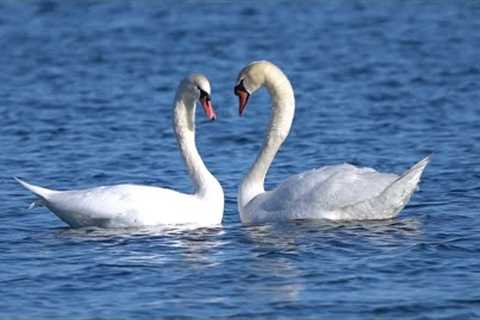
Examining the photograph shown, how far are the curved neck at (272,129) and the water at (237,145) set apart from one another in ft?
1.11

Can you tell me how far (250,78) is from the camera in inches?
534

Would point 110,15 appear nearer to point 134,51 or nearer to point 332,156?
point 134,51

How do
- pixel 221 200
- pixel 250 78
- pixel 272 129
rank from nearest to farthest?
pixel 221 200 < pixel 250 78 < pixel 272 129

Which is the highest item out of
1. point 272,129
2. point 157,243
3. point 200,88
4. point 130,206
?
point 200,88

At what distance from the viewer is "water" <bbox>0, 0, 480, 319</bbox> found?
10328mm

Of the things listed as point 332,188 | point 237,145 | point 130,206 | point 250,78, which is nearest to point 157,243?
point 130,206

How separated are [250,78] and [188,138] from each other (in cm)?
82

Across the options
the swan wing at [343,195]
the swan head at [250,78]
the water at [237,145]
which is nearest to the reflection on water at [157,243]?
the water at [237,145]

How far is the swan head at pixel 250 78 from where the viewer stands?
1354 centimetres

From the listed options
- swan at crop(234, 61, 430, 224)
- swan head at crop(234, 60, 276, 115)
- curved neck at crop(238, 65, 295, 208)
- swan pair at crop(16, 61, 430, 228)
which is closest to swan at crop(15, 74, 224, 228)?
swan pair at crop(16, 61, 430, 228)

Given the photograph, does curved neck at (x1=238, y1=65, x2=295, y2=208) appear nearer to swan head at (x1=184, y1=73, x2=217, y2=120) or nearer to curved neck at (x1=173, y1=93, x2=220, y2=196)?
curved neck at (x1=173, y1=93, x2=220, y2=196)

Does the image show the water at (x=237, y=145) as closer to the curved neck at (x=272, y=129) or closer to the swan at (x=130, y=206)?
the swan at (x=130, y=206)

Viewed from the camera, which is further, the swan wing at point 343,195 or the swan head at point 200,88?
the swan head at point 200,88

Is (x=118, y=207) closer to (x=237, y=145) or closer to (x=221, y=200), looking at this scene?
(x=221, y=200)
